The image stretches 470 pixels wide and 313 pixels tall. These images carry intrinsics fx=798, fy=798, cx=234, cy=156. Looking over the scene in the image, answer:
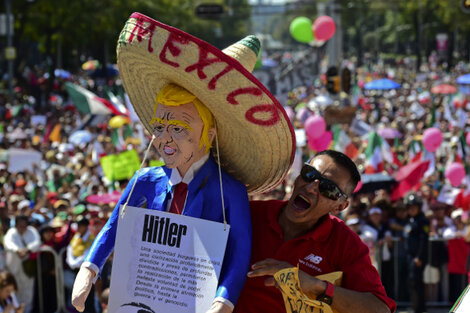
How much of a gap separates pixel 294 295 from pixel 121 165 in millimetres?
8131

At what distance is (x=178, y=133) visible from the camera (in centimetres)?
322

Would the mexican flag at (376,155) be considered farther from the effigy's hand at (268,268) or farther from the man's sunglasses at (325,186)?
the effigy's hand at (268,268)

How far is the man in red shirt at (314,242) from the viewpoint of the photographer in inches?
116

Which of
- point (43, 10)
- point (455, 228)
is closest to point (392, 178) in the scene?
point (455, 228)

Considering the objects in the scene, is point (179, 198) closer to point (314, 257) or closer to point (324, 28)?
point (314, 257)

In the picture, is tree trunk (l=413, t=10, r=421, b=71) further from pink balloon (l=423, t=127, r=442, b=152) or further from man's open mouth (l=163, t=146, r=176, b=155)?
man's open mouth (l=163, t=146, r=176, b=155)

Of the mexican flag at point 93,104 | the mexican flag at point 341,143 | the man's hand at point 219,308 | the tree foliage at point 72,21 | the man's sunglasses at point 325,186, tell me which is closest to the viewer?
the man's hand at point 219,308

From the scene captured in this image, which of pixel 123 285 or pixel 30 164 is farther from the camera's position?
pixel 30 164

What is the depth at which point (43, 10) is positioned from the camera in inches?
1347

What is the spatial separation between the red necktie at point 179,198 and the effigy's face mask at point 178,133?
92mm

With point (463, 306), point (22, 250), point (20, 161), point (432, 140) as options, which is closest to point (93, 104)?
point (20, 161)

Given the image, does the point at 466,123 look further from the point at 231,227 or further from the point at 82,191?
the point at 231,227

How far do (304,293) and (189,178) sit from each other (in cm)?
73

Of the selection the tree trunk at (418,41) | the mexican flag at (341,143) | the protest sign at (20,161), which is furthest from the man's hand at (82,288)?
the tree trunk at (418,41)
